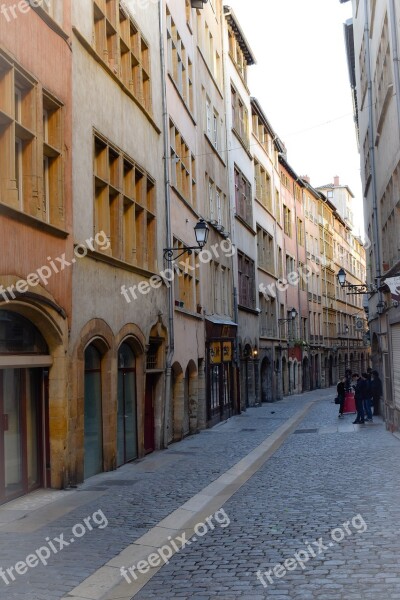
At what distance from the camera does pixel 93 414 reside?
47.1 feet

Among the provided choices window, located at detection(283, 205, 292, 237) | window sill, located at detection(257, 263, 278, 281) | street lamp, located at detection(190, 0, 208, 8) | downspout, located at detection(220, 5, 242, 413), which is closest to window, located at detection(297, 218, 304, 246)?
window, located at detection(283, 205, 292, 237)

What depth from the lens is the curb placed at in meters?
6.81

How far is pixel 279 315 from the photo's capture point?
45656 millimetres

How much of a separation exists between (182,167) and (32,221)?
12552 mm

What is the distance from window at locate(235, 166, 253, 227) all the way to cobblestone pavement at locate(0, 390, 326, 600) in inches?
729

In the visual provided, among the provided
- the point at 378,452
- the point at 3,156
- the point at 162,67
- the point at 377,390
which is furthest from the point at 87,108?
the point at 377,390

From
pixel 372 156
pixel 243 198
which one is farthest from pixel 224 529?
pixel 243 198

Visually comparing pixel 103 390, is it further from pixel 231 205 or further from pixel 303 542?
pixel 231 205

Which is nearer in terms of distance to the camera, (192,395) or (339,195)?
(192,395)

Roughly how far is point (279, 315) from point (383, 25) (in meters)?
26.9

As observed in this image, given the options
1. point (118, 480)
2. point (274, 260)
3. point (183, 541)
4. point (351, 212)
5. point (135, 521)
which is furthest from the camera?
point (351, 212)

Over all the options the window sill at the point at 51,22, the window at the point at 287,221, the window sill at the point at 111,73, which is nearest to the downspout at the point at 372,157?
the window sill at the point at 111,73

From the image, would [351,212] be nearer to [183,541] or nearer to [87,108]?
[87,108]

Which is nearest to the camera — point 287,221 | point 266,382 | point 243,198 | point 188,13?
point 188,13
